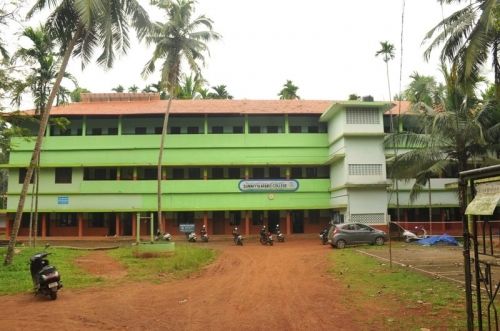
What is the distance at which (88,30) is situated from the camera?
55.5ft

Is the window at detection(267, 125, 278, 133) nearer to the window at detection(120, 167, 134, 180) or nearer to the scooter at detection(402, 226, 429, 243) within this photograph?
the window at detection(120, 167, 134, 180)

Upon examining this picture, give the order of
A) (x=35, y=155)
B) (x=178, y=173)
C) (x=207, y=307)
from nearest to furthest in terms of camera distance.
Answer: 1. (x=207, y=307)
2. (x=35, y=155)
3. (x=178, y=173)

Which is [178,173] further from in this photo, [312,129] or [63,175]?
[312,129]

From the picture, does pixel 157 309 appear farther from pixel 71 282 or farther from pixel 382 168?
pixel 382 168

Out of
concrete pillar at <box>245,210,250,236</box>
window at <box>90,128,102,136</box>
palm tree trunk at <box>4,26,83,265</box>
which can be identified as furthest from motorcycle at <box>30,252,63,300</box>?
window at <box>90,128,102,136</box>

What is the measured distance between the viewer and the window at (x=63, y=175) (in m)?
30.6

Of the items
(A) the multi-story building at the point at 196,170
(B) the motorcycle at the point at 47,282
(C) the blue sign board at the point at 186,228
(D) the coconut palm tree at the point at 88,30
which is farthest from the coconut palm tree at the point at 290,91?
(B) the motorcycle at the point at 47,282

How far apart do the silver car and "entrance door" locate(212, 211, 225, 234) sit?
1074cm

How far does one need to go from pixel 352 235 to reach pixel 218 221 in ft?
39.1

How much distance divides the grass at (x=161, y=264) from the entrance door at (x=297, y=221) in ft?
43.1

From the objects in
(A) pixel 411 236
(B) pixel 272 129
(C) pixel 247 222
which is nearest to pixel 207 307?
(A) pixel 411 236

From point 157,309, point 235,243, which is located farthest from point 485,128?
point 157,309

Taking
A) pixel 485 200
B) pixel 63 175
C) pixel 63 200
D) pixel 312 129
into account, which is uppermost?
pixel 312 129

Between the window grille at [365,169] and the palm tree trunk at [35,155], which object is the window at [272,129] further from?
the palm tree trunk at [35,155]
